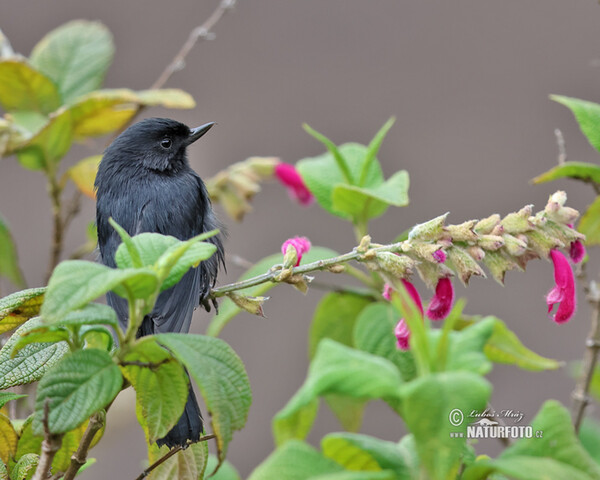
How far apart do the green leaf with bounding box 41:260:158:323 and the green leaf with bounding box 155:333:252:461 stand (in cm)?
11

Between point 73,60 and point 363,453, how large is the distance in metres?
1.84

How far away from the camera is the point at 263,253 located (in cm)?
435

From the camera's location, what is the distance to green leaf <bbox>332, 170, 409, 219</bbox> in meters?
1.73

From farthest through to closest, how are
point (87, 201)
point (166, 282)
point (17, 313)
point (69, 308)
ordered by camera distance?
point (87, 201)
point (17, 313)
point (166, 282)
point (69, 308)

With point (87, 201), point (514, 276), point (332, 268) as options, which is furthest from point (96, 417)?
point (514, 276)

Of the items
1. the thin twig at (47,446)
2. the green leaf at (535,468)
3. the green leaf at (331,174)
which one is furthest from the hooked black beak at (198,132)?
the green leaf at (535,468)

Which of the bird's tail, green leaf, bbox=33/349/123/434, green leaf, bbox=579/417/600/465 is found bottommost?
the bird's tail

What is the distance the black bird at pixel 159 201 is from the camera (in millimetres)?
1794

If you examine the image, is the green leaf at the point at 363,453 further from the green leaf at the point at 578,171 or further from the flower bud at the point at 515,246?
the green leaf at the point at 578,171

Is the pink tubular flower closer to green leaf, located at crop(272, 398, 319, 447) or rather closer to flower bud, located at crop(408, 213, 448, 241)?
green leaf, located at crop(272, 398, 319, 447)

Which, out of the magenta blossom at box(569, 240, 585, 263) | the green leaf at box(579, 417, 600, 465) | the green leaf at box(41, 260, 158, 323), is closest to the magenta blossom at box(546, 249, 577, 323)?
the magenta blossom at box(569, 240, 585, 263)

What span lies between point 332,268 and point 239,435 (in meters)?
3.04

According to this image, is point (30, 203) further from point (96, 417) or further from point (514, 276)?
point (96, 417)

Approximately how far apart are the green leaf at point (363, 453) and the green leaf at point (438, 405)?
0.30 feet
